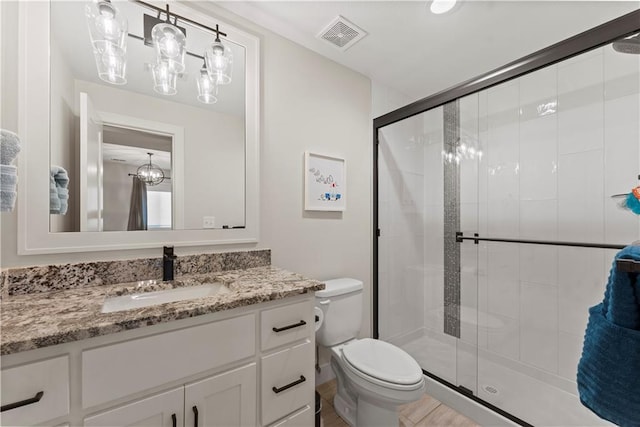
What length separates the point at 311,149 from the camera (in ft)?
5.92

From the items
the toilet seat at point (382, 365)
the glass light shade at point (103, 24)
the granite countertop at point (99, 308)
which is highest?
the glass light shade at point (103, 24)

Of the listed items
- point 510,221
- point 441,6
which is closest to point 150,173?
point 441,6

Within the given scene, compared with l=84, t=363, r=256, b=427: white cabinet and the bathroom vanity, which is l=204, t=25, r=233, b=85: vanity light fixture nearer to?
the bathroom vanity

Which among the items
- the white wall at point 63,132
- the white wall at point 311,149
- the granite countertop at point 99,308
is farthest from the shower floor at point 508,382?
the white wall at point 63,132

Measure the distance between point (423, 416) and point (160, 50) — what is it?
2.51m

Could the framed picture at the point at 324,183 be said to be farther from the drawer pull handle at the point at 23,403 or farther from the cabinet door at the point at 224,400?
the drawer pull handle at the point at 23,403

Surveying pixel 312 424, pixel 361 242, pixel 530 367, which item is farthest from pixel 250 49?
pixel 530 367

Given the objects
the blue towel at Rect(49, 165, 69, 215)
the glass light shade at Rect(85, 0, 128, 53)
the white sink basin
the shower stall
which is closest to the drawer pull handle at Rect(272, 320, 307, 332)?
the white sink basin

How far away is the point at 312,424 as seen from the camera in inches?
44.6

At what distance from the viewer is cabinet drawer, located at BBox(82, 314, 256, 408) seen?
0.72 meters

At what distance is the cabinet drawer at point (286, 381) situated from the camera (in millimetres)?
996

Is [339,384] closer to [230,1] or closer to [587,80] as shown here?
[230,1]

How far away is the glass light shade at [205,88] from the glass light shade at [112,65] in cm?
33

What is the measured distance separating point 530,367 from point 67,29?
10.7 feet
